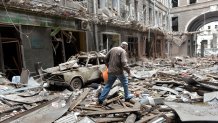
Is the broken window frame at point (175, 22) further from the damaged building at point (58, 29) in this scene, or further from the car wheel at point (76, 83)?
the car wheel at point (76, 83)

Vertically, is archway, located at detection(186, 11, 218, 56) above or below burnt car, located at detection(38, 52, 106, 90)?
above

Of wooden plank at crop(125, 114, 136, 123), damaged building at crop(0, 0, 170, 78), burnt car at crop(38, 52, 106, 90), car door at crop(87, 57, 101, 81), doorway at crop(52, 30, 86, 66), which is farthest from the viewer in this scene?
doorway at crop(52, 30, 86, 66)

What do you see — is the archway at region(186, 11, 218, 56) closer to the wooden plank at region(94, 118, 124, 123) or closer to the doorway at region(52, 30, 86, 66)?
the doorway at region(52, 30, 86, 66)

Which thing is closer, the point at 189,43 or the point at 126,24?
the point at 126,24

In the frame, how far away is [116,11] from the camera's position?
803 inches

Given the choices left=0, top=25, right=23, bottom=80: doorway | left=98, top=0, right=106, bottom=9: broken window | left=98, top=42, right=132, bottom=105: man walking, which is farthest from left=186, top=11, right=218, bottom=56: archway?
left=98, top=42, right=132, bottom=105: man walking

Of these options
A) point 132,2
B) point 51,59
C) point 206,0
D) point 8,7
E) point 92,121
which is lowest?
point 92,121

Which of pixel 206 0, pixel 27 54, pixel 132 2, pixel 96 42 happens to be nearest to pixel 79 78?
pixel 27 54

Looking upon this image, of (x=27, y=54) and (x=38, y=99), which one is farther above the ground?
(x=27, y=54)

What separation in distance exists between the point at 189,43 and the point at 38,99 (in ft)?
122

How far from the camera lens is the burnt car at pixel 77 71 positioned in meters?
10.6

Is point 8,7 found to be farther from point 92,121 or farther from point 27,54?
point 92,121

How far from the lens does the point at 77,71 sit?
11.1 metres

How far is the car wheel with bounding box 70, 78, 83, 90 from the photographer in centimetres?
1080
